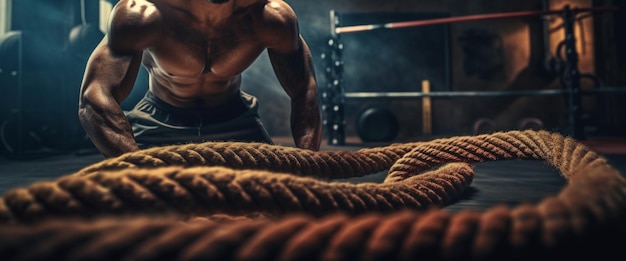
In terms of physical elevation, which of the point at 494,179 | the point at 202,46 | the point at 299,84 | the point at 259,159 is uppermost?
the point at 202,46

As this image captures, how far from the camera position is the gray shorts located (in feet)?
5.02

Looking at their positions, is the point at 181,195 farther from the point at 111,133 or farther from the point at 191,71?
the point at 191,71

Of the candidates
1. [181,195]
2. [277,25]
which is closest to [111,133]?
[277,25]

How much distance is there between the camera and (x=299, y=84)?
1435 mm

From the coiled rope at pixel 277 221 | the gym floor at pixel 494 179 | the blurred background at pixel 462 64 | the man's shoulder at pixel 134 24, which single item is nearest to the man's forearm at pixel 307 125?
the gym floor at pixel 494 179

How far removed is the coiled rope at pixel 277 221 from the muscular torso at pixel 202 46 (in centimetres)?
50

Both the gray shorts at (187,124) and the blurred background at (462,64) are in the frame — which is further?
the blurred background at (462,64)

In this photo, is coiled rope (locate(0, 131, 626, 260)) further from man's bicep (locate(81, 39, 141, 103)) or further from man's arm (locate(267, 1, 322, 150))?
man's arm (locate(267, 1, 322, 150))

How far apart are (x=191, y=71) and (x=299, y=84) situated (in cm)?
30

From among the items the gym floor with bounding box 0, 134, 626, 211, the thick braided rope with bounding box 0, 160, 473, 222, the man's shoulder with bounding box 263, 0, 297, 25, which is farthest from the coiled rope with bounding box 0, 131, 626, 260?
the man's shoulder with bounding box 263, 0, 297, 25

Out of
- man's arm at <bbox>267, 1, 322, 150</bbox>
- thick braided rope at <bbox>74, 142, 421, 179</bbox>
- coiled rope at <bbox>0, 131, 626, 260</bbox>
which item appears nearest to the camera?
coiled rope at <bbox>0, 131, 626, 260</bbox>

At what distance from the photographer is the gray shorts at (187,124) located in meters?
1.53

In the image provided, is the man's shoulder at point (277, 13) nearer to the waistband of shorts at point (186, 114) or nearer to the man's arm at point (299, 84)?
the man's arm at point (299, 84)

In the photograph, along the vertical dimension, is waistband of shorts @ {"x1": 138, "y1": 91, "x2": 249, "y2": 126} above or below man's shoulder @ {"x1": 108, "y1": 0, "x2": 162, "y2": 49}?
below
